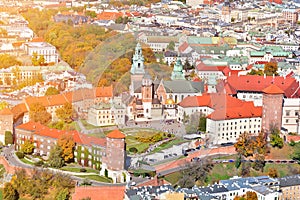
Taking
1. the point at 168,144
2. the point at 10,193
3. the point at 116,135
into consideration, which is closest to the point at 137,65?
the point at 168,144

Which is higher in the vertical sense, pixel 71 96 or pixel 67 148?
pixel 71 96

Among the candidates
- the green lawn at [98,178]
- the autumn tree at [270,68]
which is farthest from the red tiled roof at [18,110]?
the autumn tree at [270,68]

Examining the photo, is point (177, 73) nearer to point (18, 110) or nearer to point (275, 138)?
point (275, 138)

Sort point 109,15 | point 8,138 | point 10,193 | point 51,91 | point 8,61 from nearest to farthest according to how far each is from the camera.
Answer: point 10,193 → point 8,138 → point 51,91 → point 8,61 → point 109,15

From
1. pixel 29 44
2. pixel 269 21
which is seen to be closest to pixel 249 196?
pixel 29 44

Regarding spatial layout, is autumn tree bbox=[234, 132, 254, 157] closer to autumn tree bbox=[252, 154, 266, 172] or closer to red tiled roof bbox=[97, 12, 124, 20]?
autumn tree bbox=[252, 154, 266, 172]

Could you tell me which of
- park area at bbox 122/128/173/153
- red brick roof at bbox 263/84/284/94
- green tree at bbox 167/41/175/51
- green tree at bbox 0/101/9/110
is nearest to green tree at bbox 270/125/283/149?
red brick roof at bbox 263/84/284/94

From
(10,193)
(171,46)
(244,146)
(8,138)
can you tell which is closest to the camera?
(10,193)

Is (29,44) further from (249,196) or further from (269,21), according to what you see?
(249,196)
